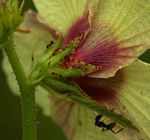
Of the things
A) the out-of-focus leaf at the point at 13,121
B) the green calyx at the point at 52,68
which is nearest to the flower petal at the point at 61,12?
the green calyx at the point at 52,68

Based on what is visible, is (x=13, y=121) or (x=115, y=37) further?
(x=13, y=121)

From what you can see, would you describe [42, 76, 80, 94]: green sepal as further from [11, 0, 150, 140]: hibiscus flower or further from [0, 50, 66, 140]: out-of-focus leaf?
[0, 50, 66, 140]: out-of-focus leaf

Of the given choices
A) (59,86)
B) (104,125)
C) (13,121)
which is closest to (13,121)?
(13,121)

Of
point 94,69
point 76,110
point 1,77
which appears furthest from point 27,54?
point 1,77

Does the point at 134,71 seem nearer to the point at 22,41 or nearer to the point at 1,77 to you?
the point at 22,41

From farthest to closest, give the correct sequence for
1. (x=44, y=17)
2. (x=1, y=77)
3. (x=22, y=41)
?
(x=1, y=77) → (x=22, y=41) → (x=44, y=17)

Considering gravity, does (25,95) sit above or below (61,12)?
below

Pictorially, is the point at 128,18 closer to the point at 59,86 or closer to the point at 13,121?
the point at 59,86
